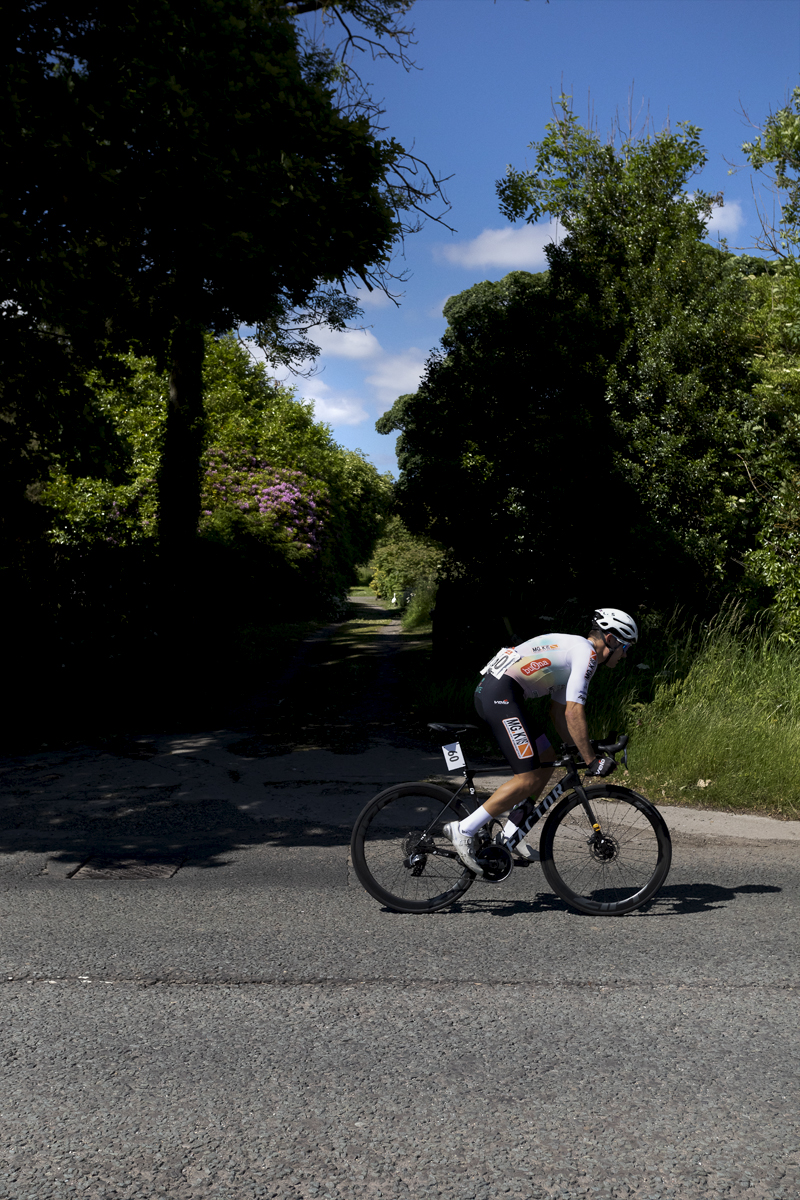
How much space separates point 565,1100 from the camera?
3.25 m

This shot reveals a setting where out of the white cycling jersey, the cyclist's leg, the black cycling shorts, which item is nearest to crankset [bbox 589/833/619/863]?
the cyclist's leg

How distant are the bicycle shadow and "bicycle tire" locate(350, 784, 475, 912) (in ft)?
0.61

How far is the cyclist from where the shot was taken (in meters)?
5.08

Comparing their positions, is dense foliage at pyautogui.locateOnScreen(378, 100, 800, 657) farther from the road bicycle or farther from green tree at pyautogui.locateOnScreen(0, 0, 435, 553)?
the road bicycle

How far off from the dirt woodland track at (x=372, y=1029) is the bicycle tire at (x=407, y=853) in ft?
0.45

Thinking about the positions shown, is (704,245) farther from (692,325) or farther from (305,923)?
(305,923)

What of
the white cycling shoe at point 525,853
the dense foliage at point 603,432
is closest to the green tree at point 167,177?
the dense foliage at point 603,432

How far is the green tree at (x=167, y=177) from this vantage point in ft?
27.8

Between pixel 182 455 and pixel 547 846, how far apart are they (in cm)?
925

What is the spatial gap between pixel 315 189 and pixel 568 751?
7612 mm

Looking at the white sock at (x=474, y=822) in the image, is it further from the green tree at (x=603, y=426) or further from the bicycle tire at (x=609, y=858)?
the green tree at (x=603, y=426)

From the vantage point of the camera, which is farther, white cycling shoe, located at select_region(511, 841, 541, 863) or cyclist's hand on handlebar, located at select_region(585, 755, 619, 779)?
white cycling shoe, located at select_region(511, 841, 541, 863)

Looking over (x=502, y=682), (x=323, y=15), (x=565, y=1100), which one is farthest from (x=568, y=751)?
(x=323, y=15)

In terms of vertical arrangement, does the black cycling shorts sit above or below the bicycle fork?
above
